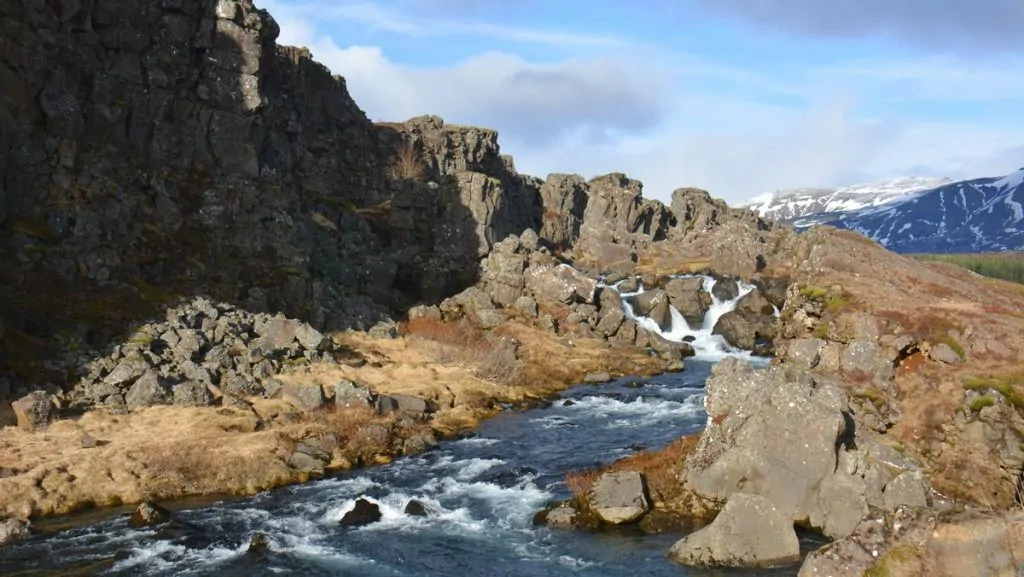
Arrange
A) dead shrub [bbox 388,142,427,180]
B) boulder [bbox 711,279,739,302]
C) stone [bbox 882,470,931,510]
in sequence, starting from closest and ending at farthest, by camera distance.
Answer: stone [bbox 882,470,931,510] → boulder [bbox 711,279,739,302] → dead shrub [bbox 388,142,427,180]

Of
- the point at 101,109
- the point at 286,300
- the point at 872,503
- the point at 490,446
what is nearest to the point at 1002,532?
the point at 872,503

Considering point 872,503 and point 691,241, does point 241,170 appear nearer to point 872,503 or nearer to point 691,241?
point 872,503

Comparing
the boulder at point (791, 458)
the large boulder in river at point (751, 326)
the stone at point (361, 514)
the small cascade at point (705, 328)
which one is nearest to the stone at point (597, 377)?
the small cascade at point (705, 328)

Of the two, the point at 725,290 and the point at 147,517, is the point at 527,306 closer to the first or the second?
the point at 725,290

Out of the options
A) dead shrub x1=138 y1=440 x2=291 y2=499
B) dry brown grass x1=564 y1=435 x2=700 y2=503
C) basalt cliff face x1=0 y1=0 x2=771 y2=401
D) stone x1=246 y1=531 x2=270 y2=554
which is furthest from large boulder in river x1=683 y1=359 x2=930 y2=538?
basalt cliff face x1=0 y1=0 x2=771 y2=401

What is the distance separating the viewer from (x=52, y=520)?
2967 centimetres

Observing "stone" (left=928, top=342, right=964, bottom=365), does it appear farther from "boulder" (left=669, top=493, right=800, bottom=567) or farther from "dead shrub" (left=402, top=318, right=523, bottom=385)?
"dead shrub" (left=402, top=318, right=523, bottom=385)

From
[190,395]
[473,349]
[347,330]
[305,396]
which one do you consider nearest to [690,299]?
[473,349]

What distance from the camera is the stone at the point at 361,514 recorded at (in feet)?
97.1

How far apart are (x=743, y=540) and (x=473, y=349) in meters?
39.2

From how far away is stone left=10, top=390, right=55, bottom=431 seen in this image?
37.1 meters

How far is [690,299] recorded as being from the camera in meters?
83.4

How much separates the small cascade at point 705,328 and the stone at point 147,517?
171ft

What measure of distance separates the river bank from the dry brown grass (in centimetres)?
1084
